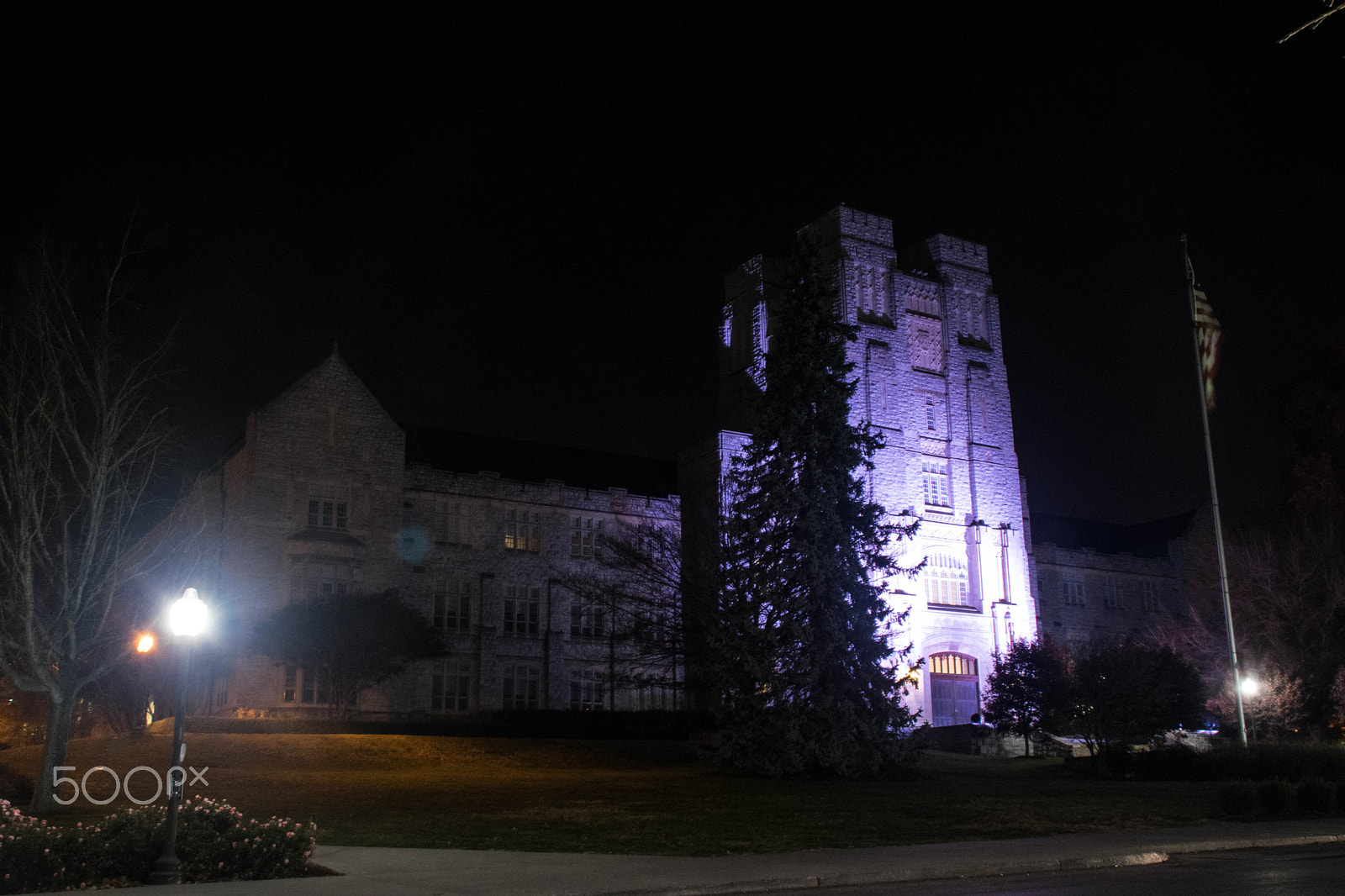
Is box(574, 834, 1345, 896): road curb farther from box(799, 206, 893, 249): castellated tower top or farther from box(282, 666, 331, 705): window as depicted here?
box(799, 206, 893, 249): castellated tower top

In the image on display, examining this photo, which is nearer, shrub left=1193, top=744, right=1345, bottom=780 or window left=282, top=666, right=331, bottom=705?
shrub left=1193, top=744, right=1345, bottom=780

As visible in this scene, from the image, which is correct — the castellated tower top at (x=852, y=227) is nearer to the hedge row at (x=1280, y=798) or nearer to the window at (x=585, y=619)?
the window at (x=585, y=619)

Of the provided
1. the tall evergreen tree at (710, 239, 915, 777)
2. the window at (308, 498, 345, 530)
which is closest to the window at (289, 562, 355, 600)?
the window at (308, 498, 345, 530)

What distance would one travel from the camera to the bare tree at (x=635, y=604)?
39.3 m

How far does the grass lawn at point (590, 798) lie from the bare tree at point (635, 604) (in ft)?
22.1

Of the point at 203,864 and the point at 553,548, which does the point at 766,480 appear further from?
the point at 553,548

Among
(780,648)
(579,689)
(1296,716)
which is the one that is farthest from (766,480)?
(579,689)

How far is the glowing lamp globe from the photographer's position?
1228 cm

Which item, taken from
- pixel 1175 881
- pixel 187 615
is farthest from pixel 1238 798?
pixel 187 615

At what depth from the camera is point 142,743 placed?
29641mm

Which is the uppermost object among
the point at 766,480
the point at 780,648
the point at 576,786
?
the point at 766,480

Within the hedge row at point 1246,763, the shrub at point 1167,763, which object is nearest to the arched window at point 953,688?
the shrub at point 1167,763

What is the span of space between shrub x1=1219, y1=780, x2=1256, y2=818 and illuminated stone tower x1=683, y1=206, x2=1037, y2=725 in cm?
2776

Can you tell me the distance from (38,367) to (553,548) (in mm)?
30378
